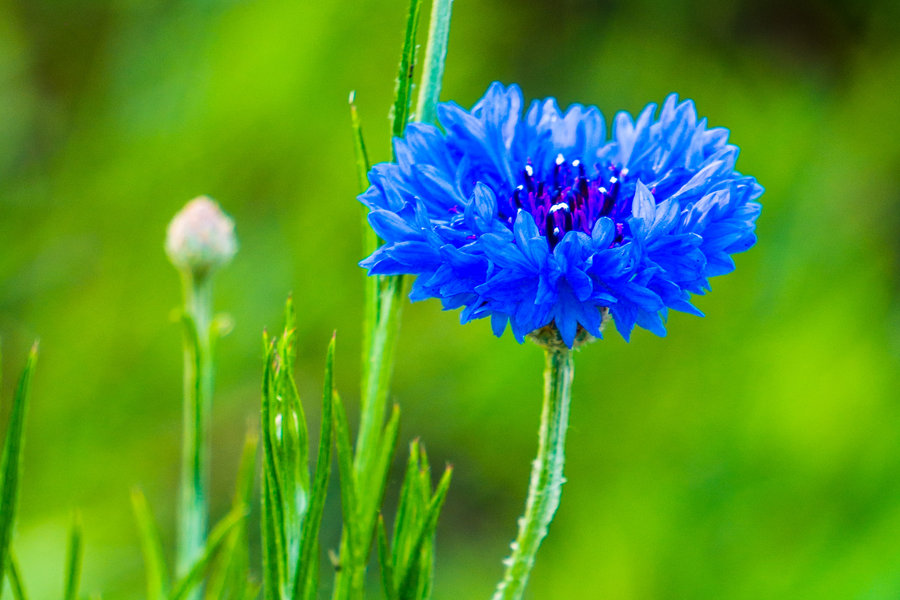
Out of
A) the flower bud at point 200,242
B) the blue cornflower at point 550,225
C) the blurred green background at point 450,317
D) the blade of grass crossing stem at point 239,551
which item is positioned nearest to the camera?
the blue cornflower at point 550,225

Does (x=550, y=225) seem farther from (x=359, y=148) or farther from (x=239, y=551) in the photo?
(x=239, y=551)

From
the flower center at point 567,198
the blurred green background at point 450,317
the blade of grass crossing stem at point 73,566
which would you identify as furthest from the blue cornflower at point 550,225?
the blurred green background at point 450,317

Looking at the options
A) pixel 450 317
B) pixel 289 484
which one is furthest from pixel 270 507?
pixel 450 317

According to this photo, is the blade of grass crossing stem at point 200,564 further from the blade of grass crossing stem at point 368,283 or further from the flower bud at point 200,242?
the flower bud at point 200,242

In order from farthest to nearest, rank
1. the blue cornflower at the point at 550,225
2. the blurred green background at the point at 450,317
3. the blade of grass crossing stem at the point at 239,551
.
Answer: the blurred green background at the point at 450,317
the blade of grass crossing stem at the point at 239,551
the blue cornflower at the point at 550,225

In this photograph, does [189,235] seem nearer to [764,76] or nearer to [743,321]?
[743,321]

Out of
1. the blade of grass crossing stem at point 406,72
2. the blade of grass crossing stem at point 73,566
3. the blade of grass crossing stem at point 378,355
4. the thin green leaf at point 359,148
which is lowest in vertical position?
the blade of grass crossing stem at point 73,566

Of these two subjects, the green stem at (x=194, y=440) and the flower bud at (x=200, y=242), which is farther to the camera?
the flower bud at (x=200, y=242)
